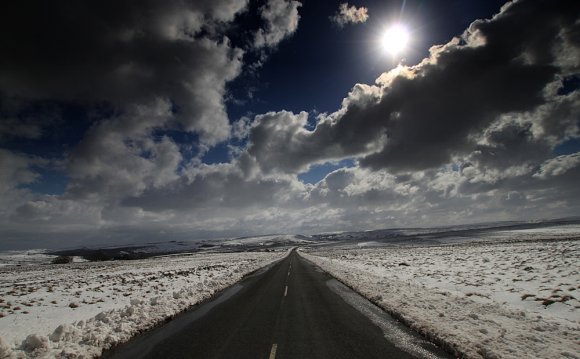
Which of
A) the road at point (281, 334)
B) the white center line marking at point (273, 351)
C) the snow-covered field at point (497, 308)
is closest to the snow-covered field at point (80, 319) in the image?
the road at point (281, 334)

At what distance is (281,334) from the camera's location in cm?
913

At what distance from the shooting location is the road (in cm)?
758

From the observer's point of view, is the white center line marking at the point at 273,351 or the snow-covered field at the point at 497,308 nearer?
the white center line marking at the point at 273,351

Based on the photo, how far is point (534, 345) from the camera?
7.61m

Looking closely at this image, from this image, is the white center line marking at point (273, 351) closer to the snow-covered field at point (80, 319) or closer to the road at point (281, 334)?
the road at point (281, 334)

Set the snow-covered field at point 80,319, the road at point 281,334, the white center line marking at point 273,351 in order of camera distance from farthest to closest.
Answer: the snow-covered field at point 80,319, the road at point 281,334, the white center line marking at point 273,351

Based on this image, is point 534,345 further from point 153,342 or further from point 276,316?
point 153,342

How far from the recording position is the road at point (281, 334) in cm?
758

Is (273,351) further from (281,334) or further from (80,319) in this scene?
(80,319)

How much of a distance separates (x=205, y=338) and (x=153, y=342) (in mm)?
1438

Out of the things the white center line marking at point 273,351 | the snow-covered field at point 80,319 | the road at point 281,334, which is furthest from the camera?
the snow-covered field at point 80,319

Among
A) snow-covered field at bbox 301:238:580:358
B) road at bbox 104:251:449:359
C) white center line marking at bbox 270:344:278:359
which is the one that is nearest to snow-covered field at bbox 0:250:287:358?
road at bbox 104:251:449:359

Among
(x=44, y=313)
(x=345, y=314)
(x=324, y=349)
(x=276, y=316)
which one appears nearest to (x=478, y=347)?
(x=324, y=349)

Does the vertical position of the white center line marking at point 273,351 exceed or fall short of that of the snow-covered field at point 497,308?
it exceeds it
